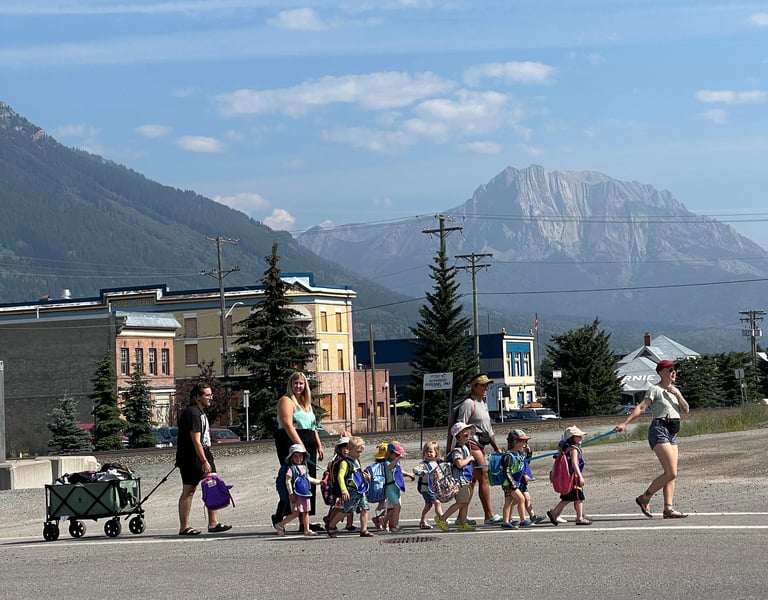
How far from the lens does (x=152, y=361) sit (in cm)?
Result: 8656

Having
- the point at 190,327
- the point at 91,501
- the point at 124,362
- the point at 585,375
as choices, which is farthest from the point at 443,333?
the point at 91,501

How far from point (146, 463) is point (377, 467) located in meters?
30.5

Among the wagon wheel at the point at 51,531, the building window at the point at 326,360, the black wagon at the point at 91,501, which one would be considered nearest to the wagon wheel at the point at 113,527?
the black wagon at the point at 91,501

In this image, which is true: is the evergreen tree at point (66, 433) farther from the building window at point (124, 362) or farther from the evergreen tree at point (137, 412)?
the building window at point (124, 362)

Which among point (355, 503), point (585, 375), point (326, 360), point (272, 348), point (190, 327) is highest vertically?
point (190, 327)

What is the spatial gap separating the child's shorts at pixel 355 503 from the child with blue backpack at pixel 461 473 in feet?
2.82

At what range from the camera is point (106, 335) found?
8156 centimetres

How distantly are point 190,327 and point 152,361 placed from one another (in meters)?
12.5

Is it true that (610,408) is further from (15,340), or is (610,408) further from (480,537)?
(480,537)

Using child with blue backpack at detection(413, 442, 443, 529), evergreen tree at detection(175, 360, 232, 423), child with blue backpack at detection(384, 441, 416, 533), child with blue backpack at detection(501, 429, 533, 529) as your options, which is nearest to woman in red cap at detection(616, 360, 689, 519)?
child with blue backpack at detection(501, 429, 533, 529)

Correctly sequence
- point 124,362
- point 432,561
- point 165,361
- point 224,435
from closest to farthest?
point 432,561 → point 224,435 → point 124,362 → point 165,361

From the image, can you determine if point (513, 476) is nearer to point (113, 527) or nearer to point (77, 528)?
point (113, 527)

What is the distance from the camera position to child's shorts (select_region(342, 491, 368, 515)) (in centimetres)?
1487

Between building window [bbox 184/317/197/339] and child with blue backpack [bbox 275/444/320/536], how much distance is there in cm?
8393
